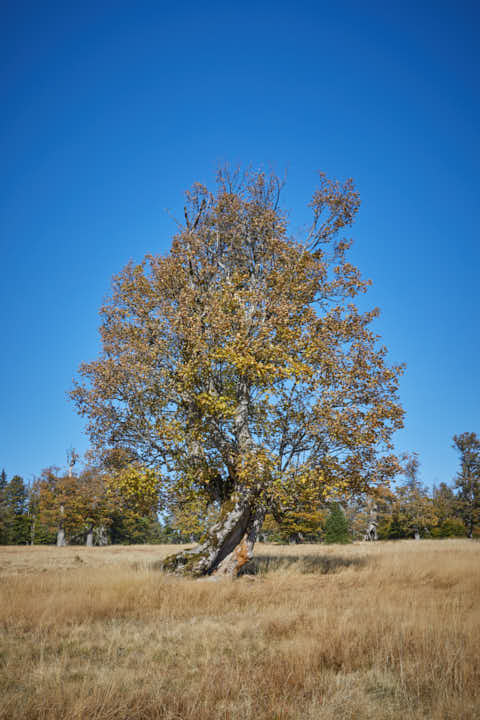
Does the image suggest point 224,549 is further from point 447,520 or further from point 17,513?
point 17,513

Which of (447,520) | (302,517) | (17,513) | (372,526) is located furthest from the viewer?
(17,513)

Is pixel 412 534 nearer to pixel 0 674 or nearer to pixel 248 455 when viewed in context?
pixel 248 455

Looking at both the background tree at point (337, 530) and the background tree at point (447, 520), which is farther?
the background tree at point (447, 520)

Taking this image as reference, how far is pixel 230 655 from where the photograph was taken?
17.1 feet

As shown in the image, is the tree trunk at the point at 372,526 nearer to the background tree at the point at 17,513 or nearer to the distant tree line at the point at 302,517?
the distant tree line at the point at 302,517

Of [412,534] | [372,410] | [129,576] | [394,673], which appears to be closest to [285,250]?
[372,410]

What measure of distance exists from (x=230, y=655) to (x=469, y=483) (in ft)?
215

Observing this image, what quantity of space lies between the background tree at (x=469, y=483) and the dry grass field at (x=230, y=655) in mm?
57415

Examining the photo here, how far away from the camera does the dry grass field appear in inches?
146

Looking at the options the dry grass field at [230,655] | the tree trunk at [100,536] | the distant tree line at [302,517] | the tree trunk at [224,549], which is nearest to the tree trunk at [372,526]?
the distant tree line at [302,517]

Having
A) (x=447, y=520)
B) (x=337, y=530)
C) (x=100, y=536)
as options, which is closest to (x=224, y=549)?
(x=337, y=530)

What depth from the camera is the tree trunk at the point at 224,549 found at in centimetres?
1313

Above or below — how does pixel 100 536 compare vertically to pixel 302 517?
below

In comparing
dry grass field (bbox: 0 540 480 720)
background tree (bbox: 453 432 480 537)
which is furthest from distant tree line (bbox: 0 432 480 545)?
dry grass field (bbox: 0 540 480 720)
